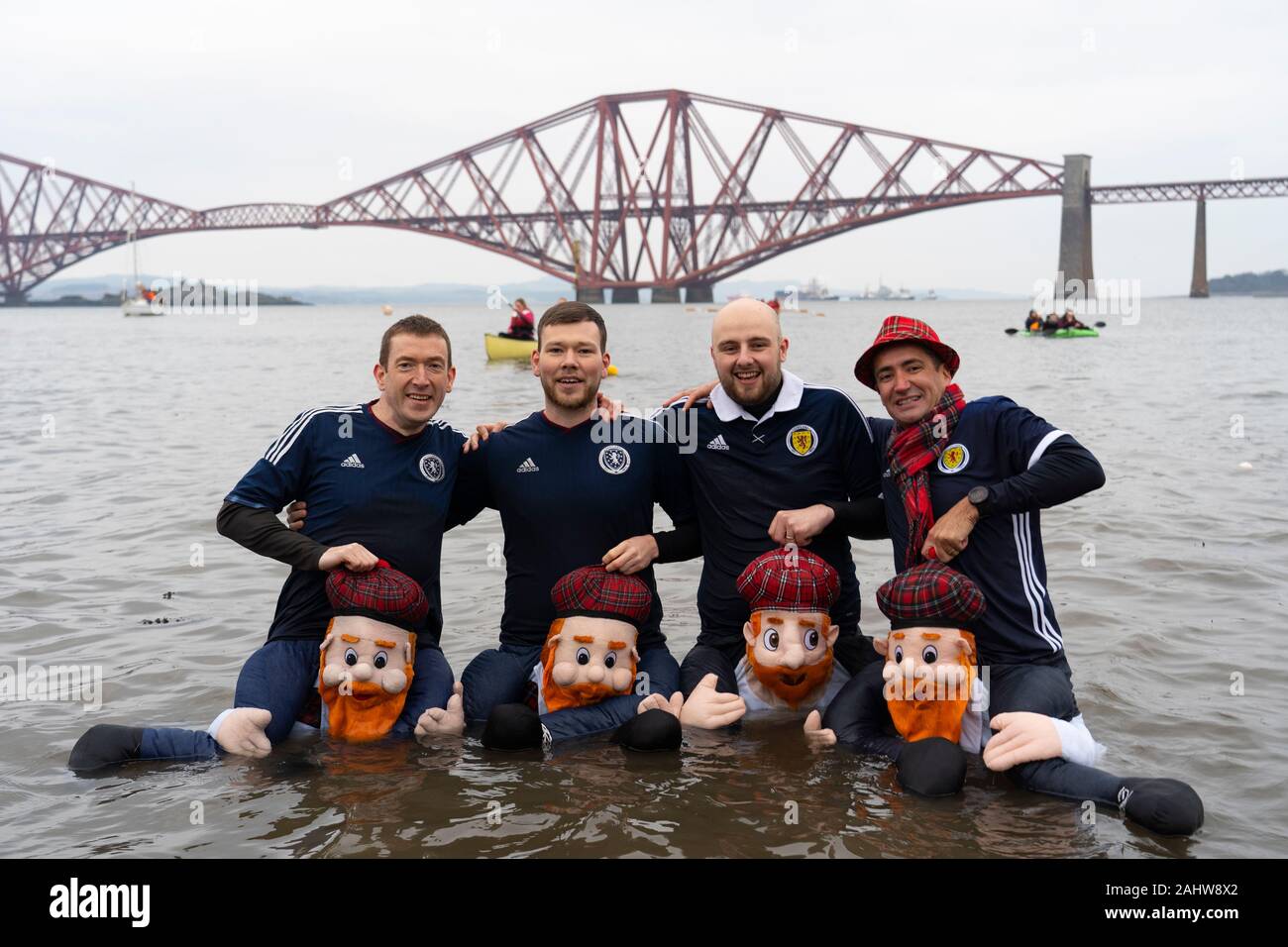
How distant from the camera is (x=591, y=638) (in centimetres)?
422

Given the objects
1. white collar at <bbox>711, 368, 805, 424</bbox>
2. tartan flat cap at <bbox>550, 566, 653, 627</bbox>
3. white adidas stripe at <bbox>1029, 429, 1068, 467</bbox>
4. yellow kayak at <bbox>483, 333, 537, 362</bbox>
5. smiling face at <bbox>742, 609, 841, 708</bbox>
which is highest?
yellow kayak at <bbox>483, 333, 537, 362</bbox>

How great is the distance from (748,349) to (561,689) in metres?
1.63

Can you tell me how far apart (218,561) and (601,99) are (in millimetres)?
103302

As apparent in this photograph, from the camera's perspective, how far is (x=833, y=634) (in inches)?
173

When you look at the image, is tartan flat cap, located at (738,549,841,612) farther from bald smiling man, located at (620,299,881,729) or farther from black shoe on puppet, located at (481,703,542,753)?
black shoe on puppet, located at (481,703,542,753)

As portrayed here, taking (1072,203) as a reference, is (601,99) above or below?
above

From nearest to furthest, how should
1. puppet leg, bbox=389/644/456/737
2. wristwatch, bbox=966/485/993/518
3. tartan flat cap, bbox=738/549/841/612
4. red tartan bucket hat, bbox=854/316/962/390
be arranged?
1. wristwatch, bbox=966/485/993/518
2. red tartan bucket hat, bbox=854/316/962/390
3. tartan flat cap, bbox=738/549/841/612
4. puppet leg, bbox=389/644/456/737

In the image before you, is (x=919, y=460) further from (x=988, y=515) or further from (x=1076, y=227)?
(x=1076, y=227)

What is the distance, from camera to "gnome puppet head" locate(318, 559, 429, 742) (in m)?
4.15

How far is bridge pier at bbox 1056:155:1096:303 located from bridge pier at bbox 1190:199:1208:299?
24916 millimetres

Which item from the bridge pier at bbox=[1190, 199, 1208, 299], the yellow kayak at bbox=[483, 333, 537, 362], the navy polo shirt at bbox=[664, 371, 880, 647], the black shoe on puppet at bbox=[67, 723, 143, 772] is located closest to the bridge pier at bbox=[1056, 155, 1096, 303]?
the bridge pier at bbox=[1190, 199, 1208, 299]

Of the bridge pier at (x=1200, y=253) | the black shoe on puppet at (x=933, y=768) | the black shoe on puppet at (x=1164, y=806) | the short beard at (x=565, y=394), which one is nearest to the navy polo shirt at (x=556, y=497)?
the short beard at (x=565, y=394)
